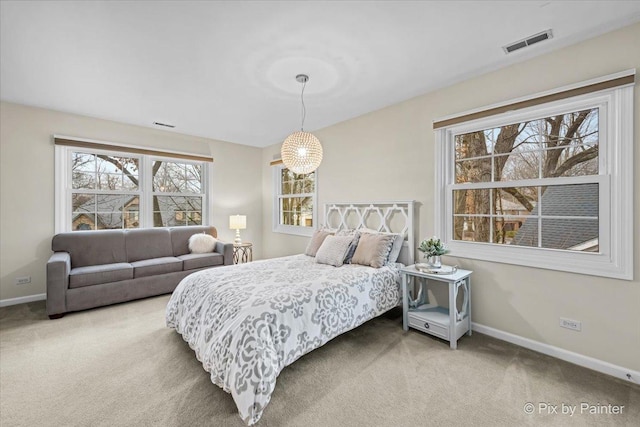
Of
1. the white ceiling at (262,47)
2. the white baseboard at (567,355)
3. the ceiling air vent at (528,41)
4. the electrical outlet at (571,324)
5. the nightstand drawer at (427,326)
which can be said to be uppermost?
the white ceiling at (262,47)

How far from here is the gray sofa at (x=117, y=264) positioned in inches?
120

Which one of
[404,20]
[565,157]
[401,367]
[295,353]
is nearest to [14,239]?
[295,353]

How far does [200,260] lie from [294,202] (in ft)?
6.19

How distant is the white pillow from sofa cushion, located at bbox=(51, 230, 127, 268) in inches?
34.8

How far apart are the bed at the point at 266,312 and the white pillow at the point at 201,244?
6.06ft

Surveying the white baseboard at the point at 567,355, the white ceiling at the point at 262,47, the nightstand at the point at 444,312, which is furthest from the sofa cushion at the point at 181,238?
the white baseboard at the point at 567,355

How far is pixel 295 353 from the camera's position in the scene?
1915 mm

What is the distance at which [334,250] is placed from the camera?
307 cm

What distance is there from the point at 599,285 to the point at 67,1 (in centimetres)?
420

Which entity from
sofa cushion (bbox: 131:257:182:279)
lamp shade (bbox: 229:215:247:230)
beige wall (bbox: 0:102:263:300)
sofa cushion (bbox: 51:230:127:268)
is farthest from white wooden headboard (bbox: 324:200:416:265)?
beige wall (bbox: 0:102:263:300)

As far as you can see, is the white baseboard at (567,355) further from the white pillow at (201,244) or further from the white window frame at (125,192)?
the white window frame at (125,192)

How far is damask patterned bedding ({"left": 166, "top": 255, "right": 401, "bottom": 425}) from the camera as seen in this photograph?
1618mm

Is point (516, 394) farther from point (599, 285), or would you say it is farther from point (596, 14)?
point (596, 14)

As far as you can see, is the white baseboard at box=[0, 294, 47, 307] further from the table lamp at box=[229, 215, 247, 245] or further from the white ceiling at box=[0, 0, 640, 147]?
the table lamp at box=[229, 215, 247, 245]
